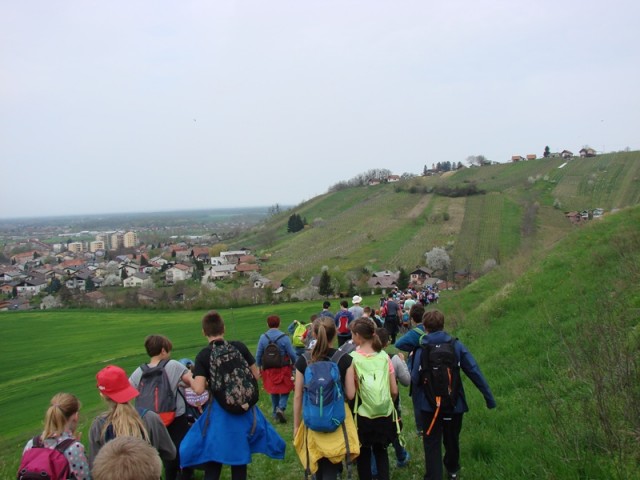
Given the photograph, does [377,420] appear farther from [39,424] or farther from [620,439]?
[39,424]

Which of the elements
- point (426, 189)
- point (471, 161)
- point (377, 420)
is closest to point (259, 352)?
point (377, 420)

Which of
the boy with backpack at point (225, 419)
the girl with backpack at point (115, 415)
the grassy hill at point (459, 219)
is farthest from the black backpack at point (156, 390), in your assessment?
the grassy hill at point (459, 219)

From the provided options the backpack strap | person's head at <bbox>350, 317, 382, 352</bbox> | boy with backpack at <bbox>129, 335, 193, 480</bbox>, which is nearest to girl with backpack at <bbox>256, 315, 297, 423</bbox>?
boy with backpack at <bbox>129, 335, 193, 480</bbox>

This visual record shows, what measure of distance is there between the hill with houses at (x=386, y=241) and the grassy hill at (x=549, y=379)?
90.6ft

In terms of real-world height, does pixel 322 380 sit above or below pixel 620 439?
above

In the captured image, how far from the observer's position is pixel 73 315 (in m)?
55.1

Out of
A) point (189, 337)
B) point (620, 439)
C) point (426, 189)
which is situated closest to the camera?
point (620, 439)

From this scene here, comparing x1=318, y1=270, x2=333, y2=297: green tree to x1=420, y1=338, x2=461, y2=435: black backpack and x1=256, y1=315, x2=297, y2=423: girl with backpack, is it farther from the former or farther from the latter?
x1=420, y1=338, x2=461, y2=435: black backpack

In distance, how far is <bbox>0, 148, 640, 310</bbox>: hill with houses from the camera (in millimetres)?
59125

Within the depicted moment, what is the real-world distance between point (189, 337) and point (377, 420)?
3256 cm

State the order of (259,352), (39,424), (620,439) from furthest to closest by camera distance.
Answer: (39,424) → (259,352) → (620,439)

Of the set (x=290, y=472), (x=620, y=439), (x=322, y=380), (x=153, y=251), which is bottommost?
(x=153, y=251)

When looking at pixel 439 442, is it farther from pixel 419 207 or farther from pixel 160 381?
pixel 419 207

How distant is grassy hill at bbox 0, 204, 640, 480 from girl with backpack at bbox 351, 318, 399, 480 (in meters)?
0.97
